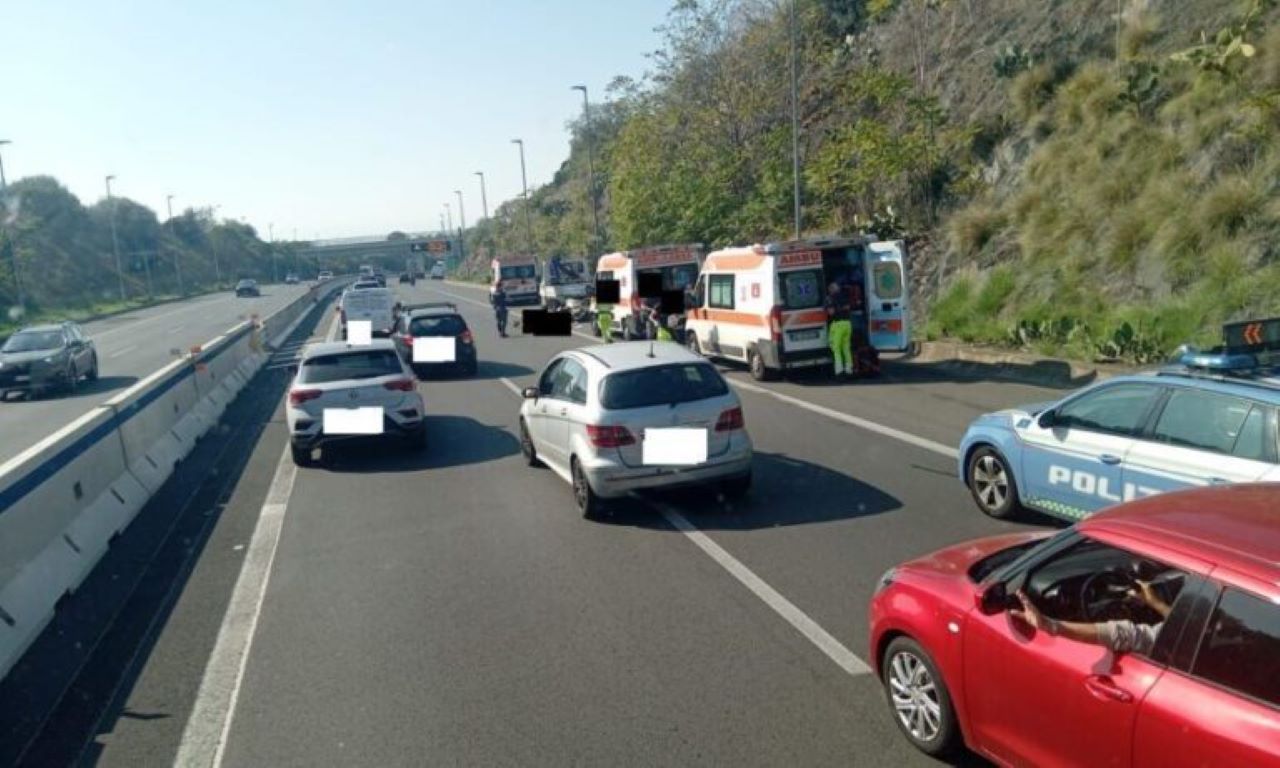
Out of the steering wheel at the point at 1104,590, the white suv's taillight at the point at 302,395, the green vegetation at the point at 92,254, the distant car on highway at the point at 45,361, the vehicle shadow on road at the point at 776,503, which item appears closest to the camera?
the steering wheel at the point at 1104,590

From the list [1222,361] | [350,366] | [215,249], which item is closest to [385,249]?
[215,249]

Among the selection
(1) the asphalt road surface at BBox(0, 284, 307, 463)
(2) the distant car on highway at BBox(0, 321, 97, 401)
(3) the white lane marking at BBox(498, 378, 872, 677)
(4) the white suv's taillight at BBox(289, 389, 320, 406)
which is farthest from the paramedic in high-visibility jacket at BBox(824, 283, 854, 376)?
(2) the distant car on highway at BBox(0, 321, 97, 401)

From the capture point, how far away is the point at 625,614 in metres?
6.86

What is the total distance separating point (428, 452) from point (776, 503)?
548 centimetres

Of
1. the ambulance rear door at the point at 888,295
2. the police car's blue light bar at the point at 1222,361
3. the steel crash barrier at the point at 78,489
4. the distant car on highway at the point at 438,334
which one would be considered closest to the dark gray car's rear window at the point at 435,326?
the distant car on highway at the point at 438,334

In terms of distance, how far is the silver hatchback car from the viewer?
9.06 metres

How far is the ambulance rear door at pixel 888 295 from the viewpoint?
17.3 meters

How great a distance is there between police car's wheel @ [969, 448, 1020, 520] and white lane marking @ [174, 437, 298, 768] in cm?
583

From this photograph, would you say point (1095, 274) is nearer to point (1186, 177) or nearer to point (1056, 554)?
point (1186, 177)

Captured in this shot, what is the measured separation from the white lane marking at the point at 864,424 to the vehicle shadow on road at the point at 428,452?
441 cm

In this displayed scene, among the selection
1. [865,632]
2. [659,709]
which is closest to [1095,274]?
[865,632]

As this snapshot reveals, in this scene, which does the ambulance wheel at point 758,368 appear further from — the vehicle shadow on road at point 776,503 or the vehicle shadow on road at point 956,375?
the vehicle shadow on road at point 776,503

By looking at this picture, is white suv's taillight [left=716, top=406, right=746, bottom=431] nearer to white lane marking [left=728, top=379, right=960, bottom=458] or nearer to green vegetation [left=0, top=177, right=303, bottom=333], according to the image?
white lane marking [left=728, top=379, right=960, bottom=458]

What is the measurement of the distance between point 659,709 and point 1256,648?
2959 millimetres
